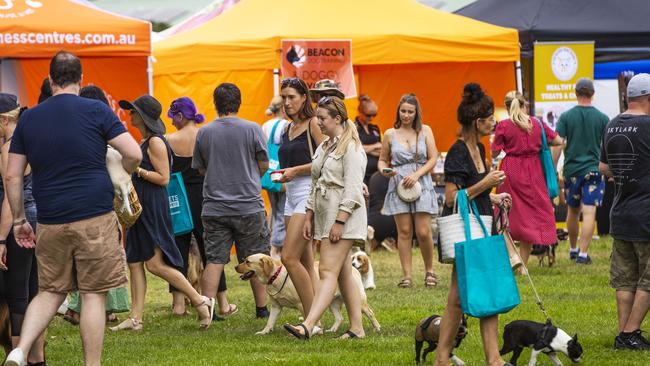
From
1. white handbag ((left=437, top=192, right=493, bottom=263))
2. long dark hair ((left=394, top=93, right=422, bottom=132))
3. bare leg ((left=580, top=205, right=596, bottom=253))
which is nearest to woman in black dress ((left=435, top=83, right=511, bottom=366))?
white handbag ((left=437, top=192, right=493, bottom=263))

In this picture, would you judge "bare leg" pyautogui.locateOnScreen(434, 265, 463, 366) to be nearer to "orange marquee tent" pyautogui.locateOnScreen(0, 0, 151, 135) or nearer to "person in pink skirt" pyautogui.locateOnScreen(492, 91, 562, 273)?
"person in pink skirt" pyautogui.locateOnScreen(492, 91, 562, 273)

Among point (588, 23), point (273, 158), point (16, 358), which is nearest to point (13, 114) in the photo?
point (16, 358)

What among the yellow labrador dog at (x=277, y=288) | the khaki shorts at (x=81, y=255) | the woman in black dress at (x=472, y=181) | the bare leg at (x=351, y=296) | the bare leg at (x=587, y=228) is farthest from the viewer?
the bare leg at (x=587, y=228)

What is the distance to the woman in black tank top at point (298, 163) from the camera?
24.8 feet

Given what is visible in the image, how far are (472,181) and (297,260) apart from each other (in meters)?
1.69

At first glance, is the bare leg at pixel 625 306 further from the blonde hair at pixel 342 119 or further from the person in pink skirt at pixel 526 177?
the person in pink skirt at pixel 526 177

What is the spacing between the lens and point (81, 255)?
19.1ft

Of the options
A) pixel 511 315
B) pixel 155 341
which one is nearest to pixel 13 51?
pixel 155 341

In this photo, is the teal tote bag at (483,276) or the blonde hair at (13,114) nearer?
the teal tote bag at (483,276)

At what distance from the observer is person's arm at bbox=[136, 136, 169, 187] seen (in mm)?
8172

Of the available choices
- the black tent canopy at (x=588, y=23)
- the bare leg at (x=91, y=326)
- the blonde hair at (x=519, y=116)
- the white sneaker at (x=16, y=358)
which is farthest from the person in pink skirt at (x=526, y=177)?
the white sneaker at (x=16, y=358)

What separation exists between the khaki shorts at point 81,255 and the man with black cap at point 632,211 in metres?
3.06

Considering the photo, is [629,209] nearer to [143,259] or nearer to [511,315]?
[511,315]

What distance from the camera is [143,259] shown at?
325 inches
